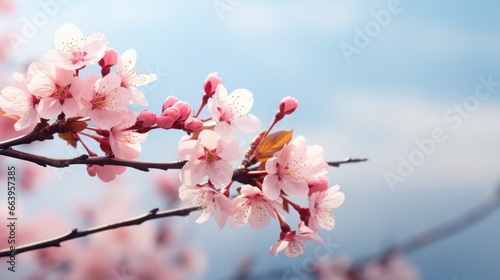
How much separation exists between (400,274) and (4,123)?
1108 millimetres

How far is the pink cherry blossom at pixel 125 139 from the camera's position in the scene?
25.3 inches

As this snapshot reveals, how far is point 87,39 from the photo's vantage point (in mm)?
669

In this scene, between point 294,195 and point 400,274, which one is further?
point 400,274

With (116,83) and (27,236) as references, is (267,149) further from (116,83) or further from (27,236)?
(27,236)

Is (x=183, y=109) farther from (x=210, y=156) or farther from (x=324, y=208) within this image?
(x=324, y=208)

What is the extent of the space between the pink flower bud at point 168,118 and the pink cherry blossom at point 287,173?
0.13m

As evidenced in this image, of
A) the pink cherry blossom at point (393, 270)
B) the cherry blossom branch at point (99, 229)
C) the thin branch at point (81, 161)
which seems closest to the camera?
the thin branch at point (81, 161)

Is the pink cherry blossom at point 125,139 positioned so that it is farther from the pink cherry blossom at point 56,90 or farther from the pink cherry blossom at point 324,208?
the pink cherry blossom at point 324,208

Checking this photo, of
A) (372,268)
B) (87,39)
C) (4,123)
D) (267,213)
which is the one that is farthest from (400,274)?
(4,123)

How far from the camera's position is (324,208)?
72 cm

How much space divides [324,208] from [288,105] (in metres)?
0.15

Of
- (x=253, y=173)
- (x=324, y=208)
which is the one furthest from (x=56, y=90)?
(x=324, y=208)

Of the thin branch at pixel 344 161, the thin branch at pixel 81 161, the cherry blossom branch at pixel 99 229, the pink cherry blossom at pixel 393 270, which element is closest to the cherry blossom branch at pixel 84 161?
the thin branch at pixel 81 161

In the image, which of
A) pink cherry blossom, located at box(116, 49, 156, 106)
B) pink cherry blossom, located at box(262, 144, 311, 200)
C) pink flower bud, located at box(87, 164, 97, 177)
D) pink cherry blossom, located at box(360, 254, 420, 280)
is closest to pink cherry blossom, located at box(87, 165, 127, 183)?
pink flower bud, located at box(87, 164, 97, 177)
